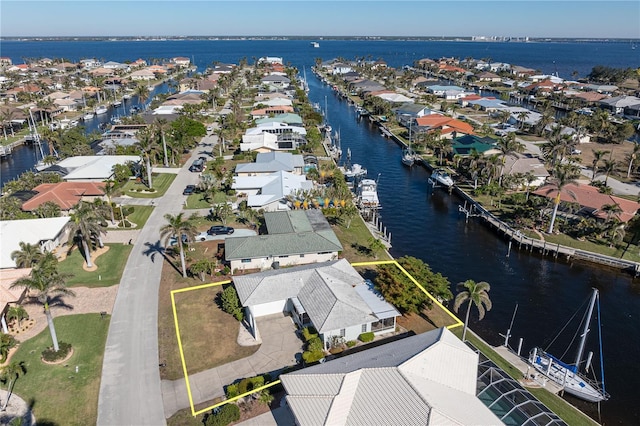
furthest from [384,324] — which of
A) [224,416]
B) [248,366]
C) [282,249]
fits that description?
[224,416]

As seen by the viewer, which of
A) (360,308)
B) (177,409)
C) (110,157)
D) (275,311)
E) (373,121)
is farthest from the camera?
(373,121)

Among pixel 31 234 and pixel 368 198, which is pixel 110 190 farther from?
pixel 368 198

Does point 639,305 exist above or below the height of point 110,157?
below

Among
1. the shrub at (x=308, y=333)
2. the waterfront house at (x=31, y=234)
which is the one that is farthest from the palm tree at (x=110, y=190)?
the shrub at (x=308, y=333)

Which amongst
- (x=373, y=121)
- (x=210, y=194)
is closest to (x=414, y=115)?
(x=373, y=121)

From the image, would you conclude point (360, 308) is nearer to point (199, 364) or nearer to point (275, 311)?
point (275, 311)

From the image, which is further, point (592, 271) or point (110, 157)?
point (110, 157)
